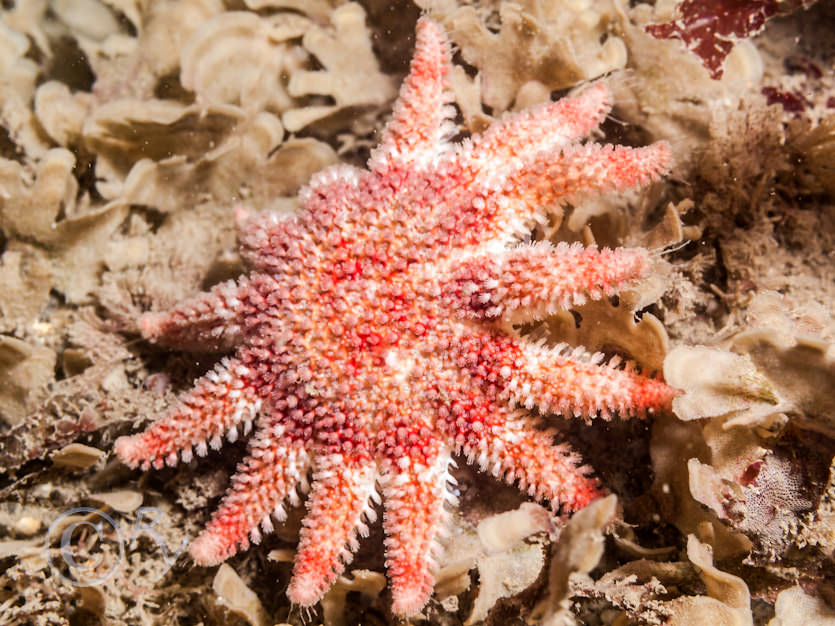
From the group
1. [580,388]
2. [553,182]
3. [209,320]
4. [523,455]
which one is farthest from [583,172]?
[209,320]

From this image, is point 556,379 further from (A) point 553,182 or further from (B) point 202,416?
(B) point 202,416

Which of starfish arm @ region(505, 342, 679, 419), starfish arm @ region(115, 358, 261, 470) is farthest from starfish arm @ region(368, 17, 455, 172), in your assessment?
starfish arm @ region(115, 358, 261, 470)

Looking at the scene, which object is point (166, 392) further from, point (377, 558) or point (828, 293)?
point (828, 293)

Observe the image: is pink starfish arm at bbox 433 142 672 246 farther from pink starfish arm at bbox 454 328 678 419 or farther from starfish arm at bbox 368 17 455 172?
pink starfish arm at bbox 454 328 678 419

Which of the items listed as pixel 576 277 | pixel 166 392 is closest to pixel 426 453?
pixel 576 277

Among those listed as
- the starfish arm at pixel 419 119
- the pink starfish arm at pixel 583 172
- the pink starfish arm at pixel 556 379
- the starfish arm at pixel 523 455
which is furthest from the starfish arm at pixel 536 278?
the starfish arm at pixel 419 119

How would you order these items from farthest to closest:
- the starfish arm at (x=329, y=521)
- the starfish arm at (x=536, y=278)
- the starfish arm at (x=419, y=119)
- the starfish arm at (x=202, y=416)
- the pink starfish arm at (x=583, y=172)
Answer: the starfish arm at (x=419, y=119), the starfish arm at (x=202, y=416), the pink starfish arm at (x=583, y=172), the starfish arm at (x=329, y=521), the starfish arm at (x=536, y=278)

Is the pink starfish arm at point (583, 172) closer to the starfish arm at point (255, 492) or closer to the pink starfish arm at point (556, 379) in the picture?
the pink starfish arm at point (556, 379)

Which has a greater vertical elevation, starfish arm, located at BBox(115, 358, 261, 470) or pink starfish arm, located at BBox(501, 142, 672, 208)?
pink starfish arm, located at BBox(501, 142, 672, 208)
